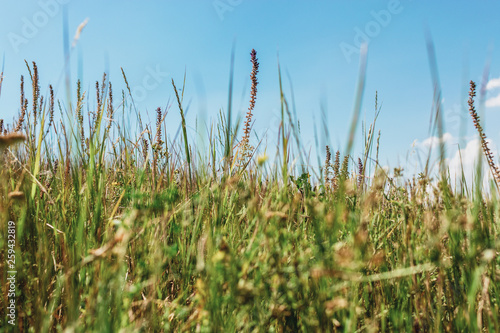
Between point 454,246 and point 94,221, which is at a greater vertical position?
point 94,221

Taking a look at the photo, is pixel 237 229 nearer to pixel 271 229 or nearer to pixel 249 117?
pixel 271 229

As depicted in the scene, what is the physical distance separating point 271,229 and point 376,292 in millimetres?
684

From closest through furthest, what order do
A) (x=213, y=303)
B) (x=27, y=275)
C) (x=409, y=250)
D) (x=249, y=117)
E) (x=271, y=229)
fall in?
(x=213, y=303)
(x=271, y=229)
(x=409, y=250)
(x=27, y=275)
(x=249, y=117)

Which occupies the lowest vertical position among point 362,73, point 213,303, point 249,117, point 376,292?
point 376,292

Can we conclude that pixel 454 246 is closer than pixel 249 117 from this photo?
Yes

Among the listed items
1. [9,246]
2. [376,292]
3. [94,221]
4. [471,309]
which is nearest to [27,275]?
[9,246]

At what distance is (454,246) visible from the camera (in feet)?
4.44

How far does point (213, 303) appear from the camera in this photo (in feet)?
3.43

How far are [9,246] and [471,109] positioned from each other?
10.5 feet

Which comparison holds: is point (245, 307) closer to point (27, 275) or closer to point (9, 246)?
point (27, 275)

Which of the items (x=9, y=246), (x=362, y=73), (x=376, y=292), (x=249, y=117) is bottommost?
(x=376, y=292)

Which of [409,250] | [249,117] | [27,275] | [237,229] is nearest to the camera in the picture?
[409,250]

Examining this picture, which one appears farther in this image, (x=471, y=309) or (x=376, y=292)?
(x=376, y=292)

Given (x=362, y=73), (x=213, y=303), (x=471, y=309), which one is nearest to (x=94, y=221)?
(x=213, y=303)
